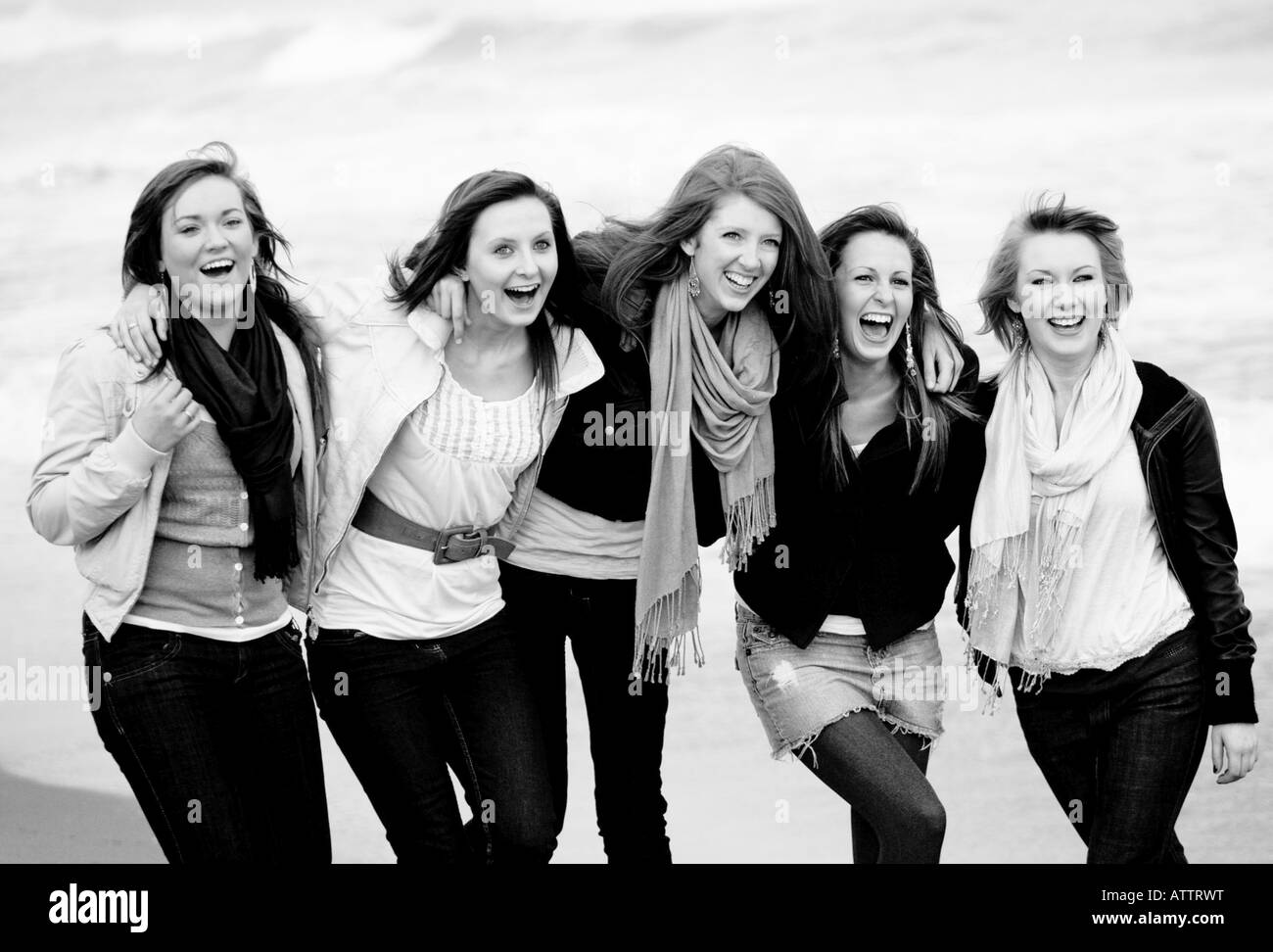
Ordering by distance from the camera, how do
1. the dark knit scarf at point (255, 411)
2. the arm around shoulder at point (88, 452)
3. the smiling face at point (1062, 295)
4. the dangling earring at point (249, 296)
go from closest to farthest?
the arm around shoulder at point (88, 452) < the dark knit scarf at point (255, 411) < the dangling earring at point (249, 296) < the smiling face at point (1062, 295)

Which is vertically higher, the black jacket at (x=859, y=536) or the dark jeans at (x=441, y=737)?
the black jacket at (x=859, y=536)

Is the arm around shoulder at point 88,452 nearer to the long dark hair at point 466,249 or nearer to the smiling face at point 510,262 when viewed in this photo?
the long dark hair at point 466,249

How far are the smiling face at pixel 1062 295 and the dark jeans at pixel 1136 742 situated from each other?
76cm

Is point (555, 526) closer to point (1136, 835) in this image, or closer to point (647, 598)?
point (647, 598)

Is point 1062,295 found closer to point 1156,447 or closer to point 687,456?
point 1156,447

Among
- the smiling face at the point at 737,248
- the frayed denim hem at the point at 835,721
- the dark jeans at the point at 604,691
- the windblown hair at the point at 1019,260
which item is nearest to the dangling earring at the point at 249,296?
the dark jeans at the point at 604,691

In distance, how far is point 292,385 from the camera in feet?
12.0

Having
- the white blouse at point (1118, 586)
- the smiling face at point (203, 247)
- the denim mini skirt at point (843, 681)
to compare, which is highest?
the smiling face at point (203, 247)

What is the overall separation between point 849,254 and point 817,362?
11.9 inches

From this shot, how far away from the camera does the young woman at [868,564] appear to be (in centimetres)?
385

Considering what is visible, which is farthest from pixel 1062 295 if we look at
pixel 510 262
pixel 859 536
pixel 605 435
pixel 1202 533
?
pixel 510 262

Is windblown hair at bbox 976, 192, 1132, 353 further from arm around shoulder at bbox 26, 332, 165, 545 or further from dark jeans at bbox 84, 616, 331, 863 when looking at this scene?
arm around shoulder at bbox 26, 332, 165, 545
